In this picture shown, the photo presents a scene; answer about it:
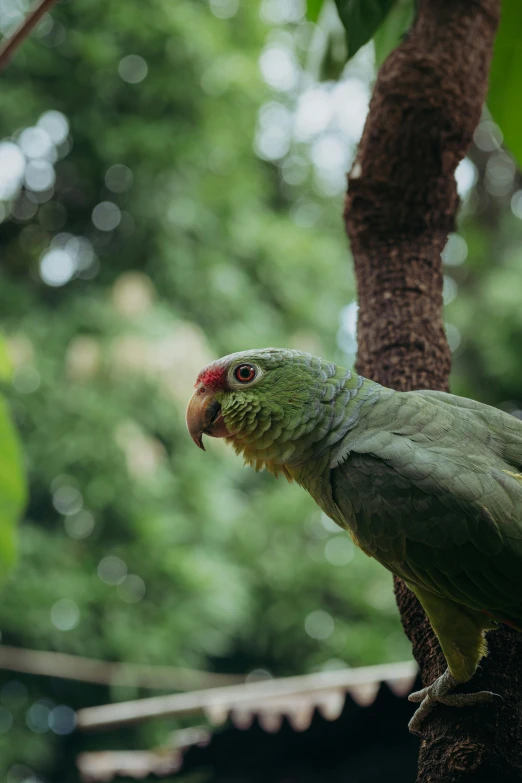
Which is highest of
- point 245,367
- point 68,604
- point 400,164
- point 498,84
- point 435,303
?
point 498,84

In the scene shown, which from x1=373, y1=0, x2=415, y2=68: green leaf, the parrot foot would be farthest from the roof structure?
x1=373, y1=0, x2=415, y2=68: green leaf

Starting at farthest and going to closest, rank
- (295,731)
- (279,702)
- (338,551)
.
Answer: (338,551) < (279,702) < (295,731)

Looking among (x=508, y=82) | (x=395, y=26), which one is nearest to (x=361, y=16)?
(x=395, y=26)

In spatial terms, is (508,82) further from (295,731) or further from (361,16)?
(295,731)

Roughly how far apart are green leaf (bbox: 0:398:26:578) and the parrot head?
1.05 m

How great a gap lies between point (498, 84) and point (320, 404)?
100 cm

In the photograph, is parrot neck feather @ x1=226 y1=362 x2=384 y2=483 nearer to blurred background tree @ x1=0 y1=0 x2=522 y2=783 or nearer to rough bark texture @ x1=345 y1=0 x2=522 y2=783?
rough bark texture @ x1=345 y1=0 x2=522 y2=783

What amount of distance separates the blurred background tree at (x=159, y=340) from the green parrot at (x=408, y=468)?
3.95m

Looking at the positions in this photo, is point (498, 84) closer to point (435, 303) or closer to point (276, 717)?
point (435, 303)

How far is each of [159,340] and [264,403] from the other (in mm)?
4199

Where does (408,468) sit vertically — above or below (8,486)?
above

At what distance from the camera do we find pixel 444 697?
142 centimetres

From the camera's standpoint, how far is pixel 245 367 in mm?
1711

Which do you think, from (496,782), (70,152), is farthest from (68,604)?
(496,782)
